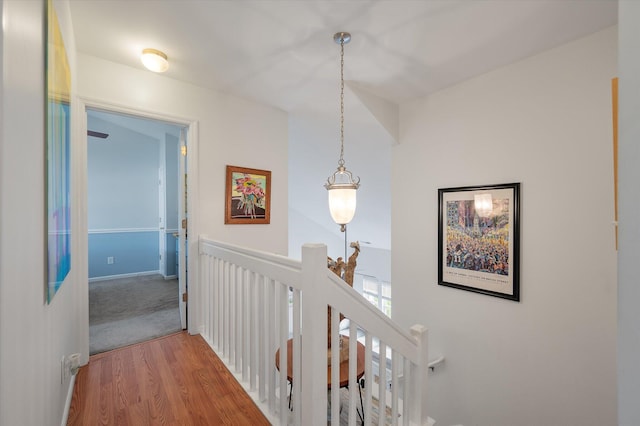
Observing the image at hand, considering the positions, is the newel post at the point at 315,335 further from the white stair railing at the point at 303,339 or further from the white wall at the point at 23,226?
the white wall at the point at 23,226

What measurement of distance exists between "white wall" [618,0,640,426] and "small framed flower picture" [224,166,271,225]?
2.69 metres

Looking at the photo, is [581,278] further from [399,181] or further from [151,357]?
[151,357]

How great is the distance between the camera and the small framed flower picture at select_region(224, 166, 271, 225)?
2.77 m

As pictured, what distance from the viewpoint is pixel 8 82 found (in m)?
0.62

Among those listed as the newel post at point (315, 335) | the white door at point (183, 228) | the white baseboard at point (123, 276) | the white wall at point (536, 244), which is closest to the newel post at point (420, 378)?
the newel post at point (315, 335)

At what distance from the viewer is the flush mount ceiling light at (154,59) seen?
2.03 meters

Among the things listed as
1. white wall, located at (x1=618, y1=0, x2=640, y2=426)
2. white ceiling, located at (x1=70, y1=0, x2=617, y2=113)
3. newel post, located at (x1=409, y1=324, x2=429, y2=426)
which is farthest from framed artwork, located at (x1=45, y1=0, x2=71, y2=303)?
newel post, located at (x1=409, y1=324, x2=429, y2=426)

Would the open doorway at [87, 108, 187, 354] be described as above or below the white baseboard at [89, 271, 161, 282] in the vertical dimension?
above

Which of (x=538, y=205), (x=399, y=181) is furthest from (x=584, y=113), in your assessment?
(x=399, y=181)

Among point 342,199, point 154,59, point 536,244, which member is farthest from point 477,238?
point 154,59

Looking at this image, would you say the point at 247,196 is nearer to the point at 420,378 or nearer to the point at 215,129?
the point at 215,129

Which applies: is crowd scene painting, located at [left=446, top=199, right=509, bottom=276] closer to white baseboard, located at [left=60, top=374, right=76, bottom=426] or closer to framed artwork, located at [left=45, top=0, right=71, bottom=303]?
framed artwork, located at [left=45, top=0, right=71, bottom=303]

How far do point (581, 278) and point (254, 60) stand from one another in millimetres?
2870

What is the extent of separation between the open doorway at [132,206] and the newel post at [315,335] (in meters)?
3.44
